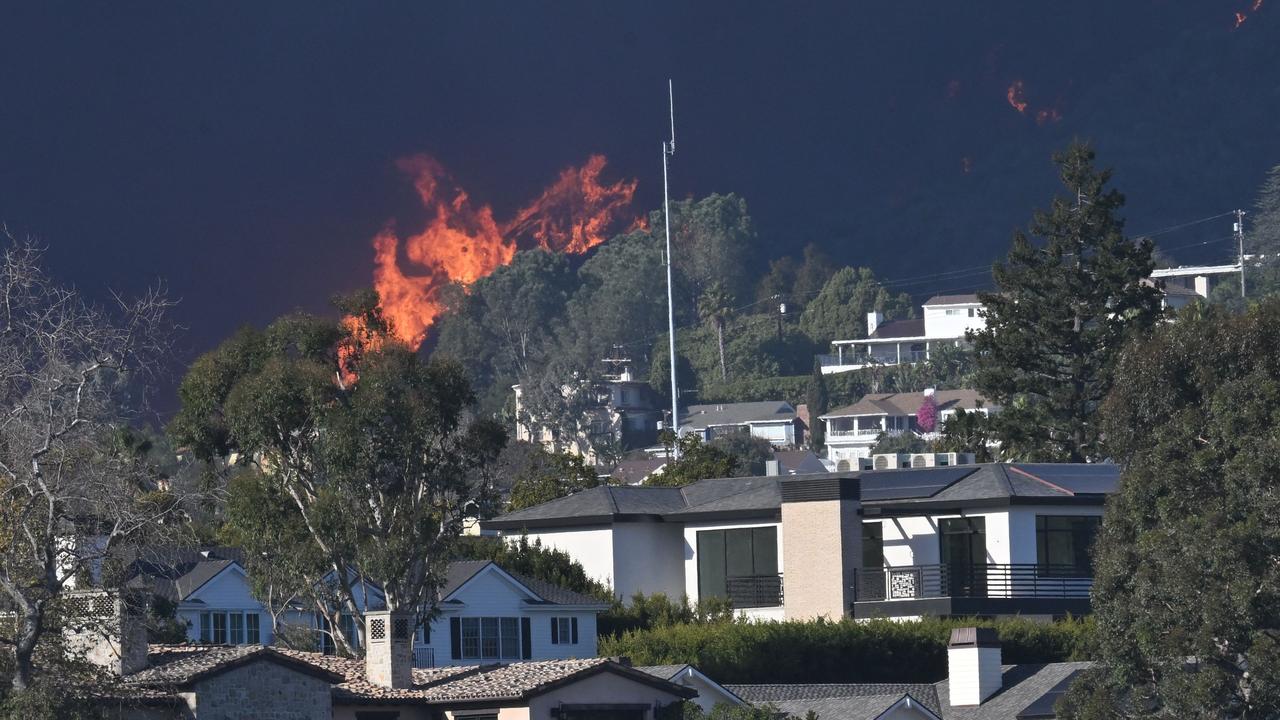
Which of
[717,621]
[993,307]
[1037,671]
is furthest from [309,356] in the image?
[993,307]

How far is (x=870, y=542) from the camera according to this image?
69.3 metres

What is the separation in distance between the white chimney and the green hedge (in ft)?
30.4

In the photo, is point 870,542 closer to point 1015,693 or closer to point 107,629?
point 1015,693

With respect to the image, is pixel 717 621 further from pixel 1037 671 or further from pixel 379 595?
pixel 1037 671

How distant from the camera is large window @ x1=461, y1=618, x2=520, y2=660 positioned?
65062 mm

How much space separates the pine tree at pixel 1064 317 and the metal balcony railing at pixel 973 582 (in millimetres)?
18946

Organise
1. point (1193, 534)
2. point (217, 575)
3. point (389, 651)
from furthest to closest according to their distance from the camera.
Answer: point (217, 575), point (389, 651), point (1193, 534)

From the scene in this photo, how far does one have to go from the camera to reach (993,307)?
289 feet

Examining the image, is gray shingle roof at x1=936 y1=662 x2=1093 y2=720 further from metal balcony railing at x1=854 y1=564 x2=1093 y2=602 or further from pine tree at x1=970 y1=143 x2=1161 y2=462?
pine tree at x1=970 y1=143 x2=1161 y2=462

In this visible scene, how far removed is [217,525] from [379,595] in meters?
17.5

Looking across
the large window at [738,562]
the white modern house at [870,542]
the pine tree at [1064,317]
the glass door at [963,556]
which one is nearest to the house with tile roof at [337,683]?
the white modern house at [870,542]

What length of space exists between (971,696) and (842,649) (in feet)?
35.9

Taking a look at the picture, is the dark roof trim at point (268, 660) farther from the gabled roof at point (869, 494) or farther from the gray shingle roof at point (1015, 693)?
the gabled roof at point (869, 494)

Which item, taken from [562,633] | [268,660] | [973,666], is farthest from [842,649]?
[268,660]
